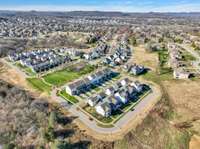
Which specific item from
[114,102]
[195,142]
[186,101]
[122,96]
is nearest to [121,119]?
[114,102]

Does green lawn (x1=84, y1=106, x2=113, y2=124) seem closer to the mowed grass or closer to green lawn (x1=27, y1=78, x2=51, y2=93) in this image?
green lawn (x1=27, y1=78, x2=51, y2=93)

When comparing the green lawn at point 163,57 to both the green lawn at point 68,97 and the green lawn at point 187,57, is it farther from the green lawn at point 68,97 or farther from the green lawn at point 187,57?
the green lawn at point 68,97

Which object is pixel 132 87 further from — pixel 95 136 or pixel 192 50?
pixel 192 50

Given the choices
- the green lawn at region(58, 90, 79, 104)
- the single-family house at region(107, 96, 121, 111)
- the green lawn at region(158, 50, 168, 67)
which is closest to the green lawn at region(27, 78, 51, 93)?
the green lawn at region(58, 90, 79, 104)

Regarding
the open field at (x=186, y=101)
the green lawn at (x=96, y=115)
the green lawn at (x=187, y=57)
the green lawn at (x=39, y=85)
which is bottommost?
the green lawn at (x=39, y=85)

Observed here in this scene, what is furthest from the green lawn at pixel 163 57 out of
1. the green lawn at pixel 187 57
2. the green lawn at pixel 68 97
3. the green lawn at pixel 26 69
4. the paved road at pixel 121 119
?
the green lawn at pixel 26 69

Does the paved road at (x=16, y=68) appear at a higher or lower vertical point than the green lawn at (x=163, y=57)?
lower
